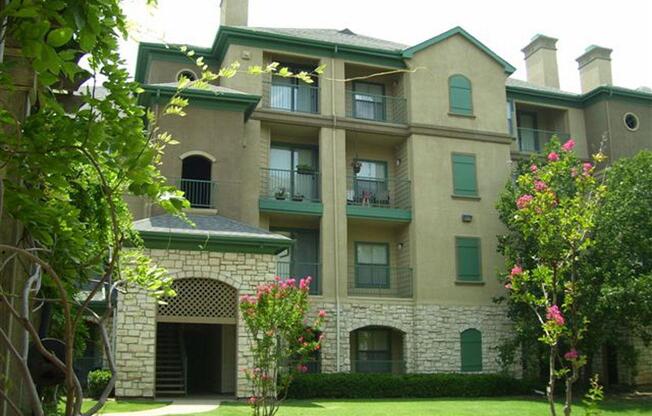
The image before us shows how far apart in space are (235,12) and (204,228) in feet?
34.2

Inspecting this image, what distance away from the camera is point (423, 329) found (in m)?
25.1

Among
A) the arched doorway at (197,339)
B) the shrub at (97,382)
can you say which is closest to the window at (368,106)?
the arched doorway at (197,339)

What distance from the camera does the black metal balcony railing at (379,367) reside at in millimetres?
25203

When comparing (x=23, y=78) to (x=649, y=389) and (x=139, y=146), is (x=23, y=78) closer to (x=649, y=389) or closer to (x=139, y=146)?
(x=139, y=146)

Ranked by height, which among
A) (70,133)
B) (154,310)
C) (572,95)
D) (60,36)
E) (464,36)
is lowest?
(154,310)

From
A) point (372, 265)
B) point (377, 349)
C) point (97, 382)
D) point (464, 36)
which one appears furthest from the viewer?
point (464, 36)

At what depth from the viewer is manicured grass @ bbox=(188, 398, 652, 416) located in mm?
17266

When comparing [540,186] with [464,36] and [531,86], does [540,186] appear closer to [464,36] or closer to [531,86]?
[464,36]

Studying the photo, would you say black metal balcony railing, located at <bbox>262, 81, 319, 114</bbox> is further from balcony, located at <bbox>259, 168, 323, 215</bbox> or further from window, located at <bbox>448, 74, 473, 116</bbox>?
window, located at <bbox>448, 74, 473, 116</bbox>

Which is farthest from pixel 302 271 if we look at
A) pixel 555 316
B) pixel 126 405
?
pixel 555 316

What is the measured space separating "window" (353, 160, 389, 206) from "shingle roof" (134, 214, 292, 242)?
6.46 metres

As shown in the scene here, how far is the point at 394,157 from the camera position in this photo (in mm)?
27797

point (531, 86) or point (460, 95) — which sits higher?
point (531, 86)

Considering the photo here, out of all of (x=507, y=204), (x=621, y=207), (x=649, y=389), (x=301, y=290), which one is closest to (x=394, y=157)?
(x=507, y=204)
